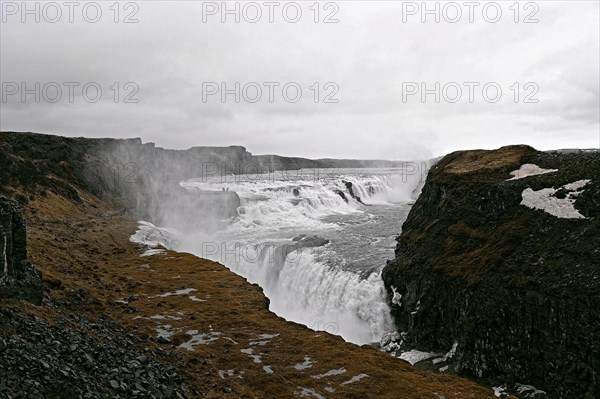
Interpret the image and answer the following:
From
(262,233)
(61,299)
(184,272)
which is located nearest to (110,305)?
(61,299)

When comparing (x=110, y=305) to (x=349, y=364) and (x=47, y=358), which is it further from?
(x=349, y=364)

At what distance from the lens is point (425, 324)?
25.5 metres

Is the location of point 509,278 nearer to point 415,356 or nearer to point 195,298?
point 415,356

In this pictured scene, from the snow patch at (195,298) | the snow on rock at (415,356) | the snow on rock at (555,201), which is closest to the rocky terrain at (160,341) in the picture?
the snow patch at (195,298)

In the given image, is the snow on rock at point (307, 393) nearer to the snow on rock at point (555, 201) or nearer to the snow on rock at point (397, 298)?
the snow on rock at point (397, 298)

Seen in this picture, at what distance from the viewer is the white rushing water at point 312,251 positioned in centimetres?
3186

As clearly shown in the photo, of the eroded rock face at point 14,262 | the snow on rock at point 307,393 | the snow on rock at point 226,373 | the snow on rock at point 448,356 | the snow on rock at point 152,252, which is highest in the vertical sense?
the eroded rock face at point 14,262

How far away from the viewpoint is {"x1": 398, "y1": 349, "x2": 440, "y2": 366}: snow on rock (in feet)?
78.7

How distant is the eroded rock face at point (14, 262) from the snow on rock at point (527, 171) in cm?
2604

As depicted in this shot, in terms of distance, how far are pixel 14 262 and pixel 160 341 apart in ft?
19.8

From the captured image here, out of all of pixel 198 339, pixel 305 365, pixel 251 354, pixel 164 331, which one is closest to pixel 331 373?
pixel 305 365

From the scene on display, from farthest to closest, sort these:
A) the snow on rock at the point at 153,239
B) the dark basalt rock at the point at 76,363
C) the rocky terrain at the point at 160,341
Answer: the snow on rock at the point at 153,239 < the rocky terrain at the point at 160,341 < the dark basalt rock at the point at 76,363

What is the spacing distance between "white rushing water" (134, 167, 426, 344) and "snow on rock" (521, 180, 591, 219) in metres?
11.6

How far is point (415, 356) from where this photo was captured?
24469 mm
